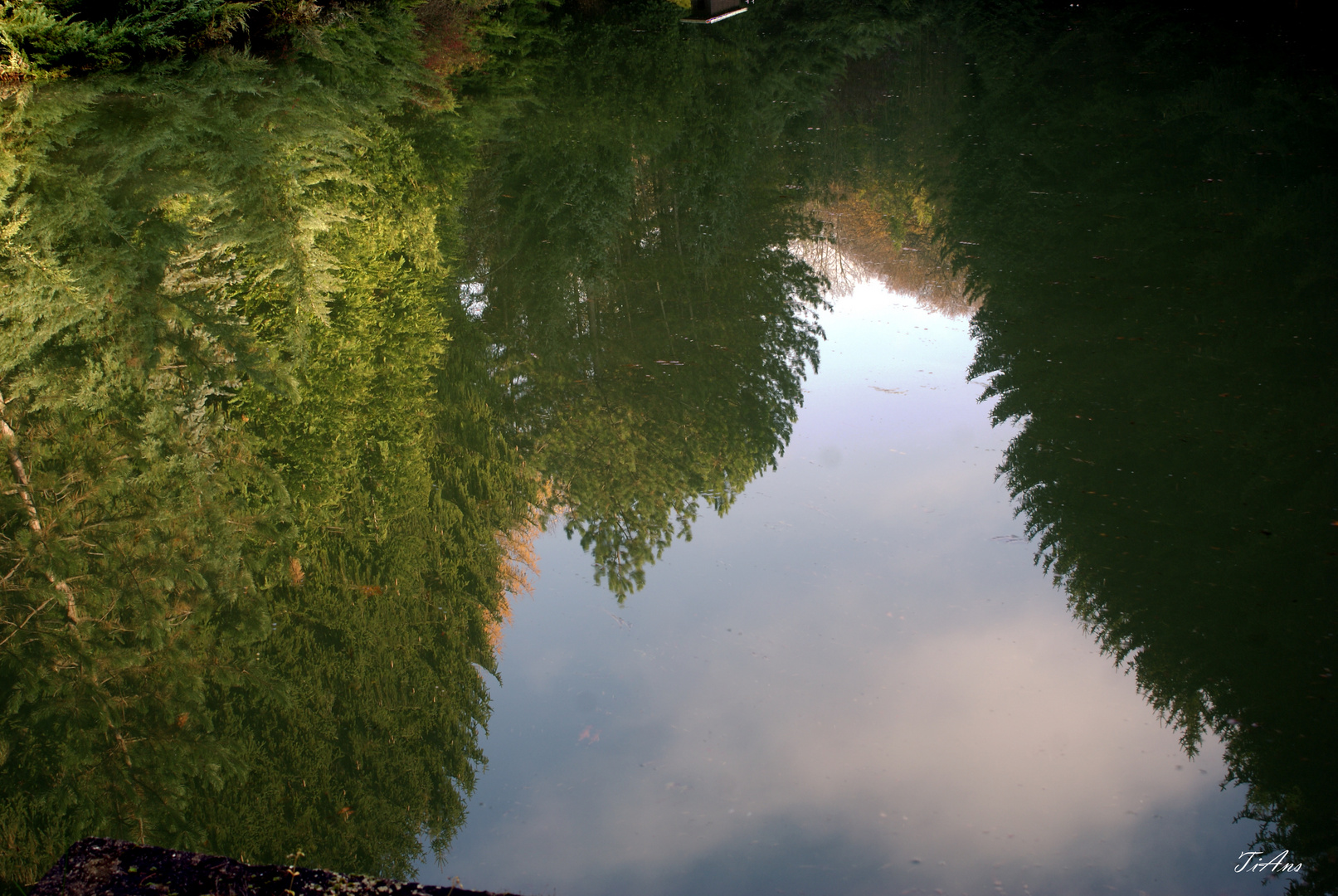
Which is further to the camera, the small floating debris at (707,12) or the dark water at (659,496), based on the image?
the small floating debris at (707,12)

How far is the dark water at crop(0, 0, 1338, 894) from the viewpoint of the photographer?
4238 millimetres

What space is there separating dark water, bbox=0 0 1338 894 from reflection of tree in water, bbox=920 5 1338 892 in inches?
1.6

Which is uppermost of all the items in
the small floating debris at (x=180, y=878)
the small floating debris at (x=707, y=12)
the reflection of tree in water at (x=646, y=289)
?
the small floating debris at (x=707, y=12)

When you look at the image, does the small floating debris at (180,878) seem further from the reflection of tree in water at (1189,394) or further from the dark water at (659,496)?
the reflection of tree in water at (1189,394)

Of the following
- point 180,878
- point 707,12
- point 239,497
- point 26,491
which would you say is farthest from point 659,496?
point 707,12

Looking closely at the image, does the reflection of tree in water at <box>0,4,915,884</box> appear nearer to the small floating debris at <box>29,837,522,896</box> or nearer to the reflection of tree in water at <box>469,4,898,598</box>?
the reflection of tree in water at <box>469,4,898,598</box>

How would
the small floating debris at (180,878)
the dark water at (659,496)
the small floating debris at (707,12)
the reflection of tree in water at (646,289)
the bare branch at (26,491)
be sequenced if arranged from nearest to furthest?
the small floating debris at (180,878) → the dark water at (659,496) → the bare branch at (26,491) → the reflection of tree in water at (646,289) → the small floating debris at (707,12)

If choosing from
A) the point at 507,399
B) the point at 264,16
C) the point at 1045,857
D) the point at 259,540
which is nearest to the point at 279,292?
the point at 507,399

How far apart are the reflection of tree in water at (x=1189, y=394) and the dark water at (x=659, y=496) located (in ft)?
0.13

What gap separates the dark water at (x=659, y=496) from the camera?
13.9ft

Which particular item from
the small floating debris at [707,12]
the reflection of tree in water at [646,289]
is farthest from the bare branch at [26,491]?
the small floating debris at [707,12]

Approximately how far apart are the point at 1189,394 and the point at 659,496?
13.8 feet

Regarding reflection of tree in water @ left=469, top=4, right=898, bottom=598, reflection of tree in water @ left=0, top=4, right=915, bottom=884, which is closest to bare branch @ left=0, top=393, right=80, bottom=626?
reflection of tree in water @ left=0, top=4, right=915, bottom=884

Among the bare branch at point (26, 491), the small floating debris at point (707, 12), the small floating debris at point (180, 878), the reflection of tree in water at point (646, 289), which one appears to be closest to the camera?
the small floating debris at point (180, 878)
